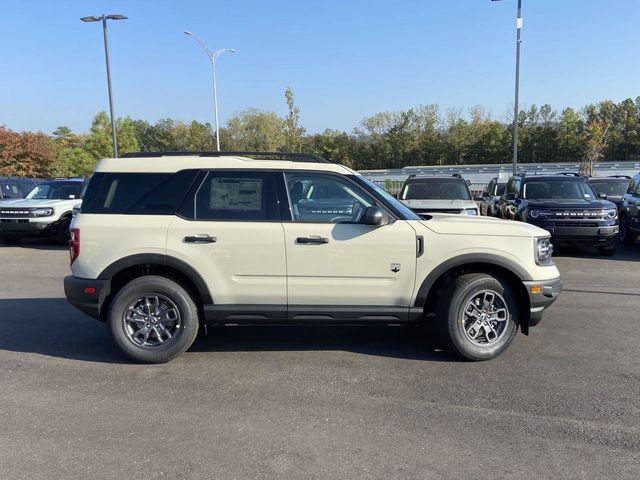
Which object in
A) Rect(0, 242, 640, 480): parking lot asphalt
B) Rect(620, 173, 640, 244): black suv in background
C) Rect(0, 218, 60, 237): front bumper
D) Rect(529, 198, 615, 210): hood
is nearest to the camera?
Rect(0, 242, 640, 480): parking lot asphalt

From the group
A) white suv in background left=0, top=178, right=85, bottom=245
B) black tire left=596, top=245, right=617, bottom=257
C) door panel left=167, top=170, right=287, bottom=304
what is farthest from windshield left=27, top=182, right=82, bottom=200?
black tire left=596, top=245, right=617, bottom=257

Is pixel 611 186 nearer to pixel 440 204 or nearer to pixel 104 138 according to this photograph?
pixel 440 204

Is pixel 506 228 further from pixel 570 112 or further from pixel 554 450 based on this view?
pixel 570 112

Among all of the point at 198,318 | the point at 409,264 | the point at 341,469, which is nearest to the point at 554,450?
the point at 341,469

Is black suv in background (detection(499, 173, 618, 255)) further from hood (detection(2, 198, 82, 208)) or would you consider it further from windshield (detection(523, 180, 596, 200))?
hood (detection(2, 198, 82, 208))

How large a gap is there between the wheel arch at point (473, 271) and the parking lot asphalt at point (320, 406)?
53 cm

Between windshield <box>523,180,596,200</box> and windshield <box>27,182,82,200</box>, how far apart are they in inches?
488

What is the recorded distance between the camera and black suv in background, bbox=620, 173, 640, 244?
474 inches

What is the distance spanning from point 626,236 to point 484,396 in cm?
1132

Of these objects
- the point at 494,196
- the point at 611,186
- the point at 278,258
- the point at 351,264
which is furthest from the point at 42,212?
the point at 611,186

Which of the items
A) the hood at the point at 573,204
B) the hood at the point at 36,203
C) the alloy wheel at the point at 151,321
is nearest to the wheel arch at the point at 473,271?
the alloy wheel at the point at 151,321

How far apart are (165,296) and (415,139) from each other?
6542 centimetres

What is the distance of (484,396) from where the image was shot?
407 centimetres

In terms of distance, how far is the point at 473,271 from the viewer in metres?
4.86
